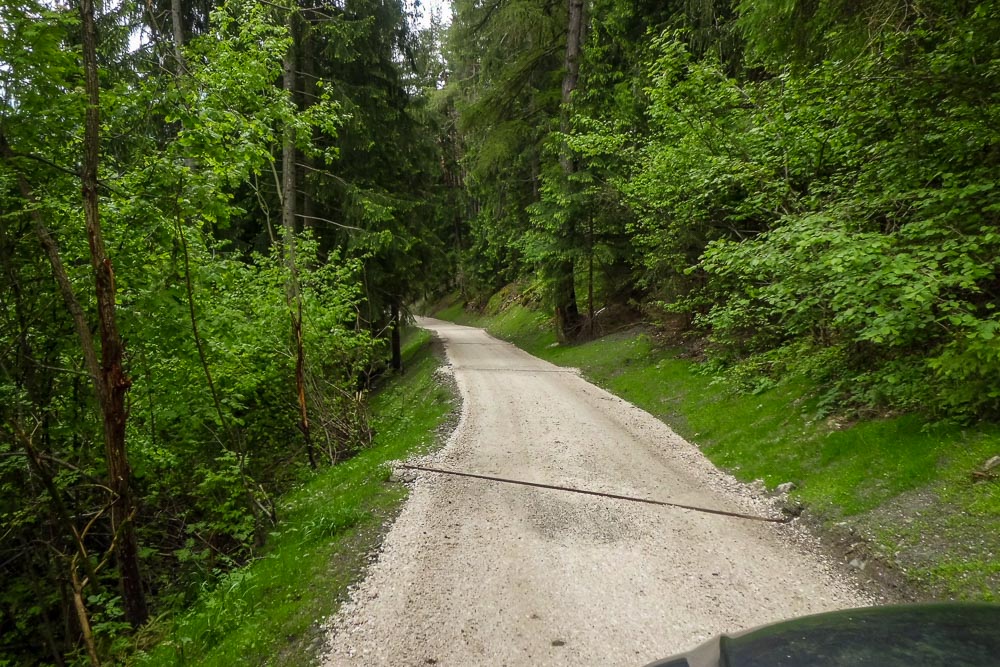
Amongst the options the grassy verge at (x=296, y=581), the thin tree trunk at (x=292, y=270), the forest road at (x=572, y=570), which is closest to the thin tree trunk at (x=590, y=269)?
the thin tree trunk at (x=292, y=270)

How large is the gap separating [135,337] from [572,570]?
5.48m

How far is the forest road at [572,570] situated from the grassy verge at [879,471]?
1.55 feet

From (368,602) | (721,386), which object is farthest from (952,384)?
(368,602)

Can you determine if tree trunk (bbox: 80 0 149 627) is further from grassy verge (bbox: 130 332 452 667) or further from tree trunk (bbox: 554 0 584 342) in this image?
tree trunk (bbox: 554 0 584 342)

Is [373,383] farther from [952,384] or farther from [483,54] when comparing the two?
[952,384]

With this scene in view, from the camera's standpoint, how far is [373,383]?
18.5m

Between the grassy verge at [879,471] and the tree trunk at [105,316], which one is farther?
the tree trunk at [105,316]

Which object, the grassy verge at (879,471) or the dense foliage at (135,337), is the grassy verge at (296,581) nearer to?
the dense foliage at (135,337)

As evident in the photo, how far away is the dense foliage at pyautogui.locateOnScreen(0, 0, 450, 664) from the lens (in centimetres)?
448

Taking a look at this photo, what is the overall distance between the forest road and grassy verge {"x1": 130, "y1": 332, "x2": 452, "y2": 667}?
10.6 inches

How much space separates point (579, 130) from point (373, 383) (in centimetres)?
1128

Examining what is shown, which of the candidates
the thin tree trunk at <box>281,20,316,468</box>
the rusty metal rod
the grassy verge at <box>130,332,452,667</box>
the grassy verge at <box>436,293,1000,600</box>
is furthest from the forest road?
the thin tree trunk at <box>281,20,316,468</box>

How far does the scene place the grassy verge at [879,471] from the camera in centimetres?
401

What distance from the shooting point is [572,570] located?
14.8ft
